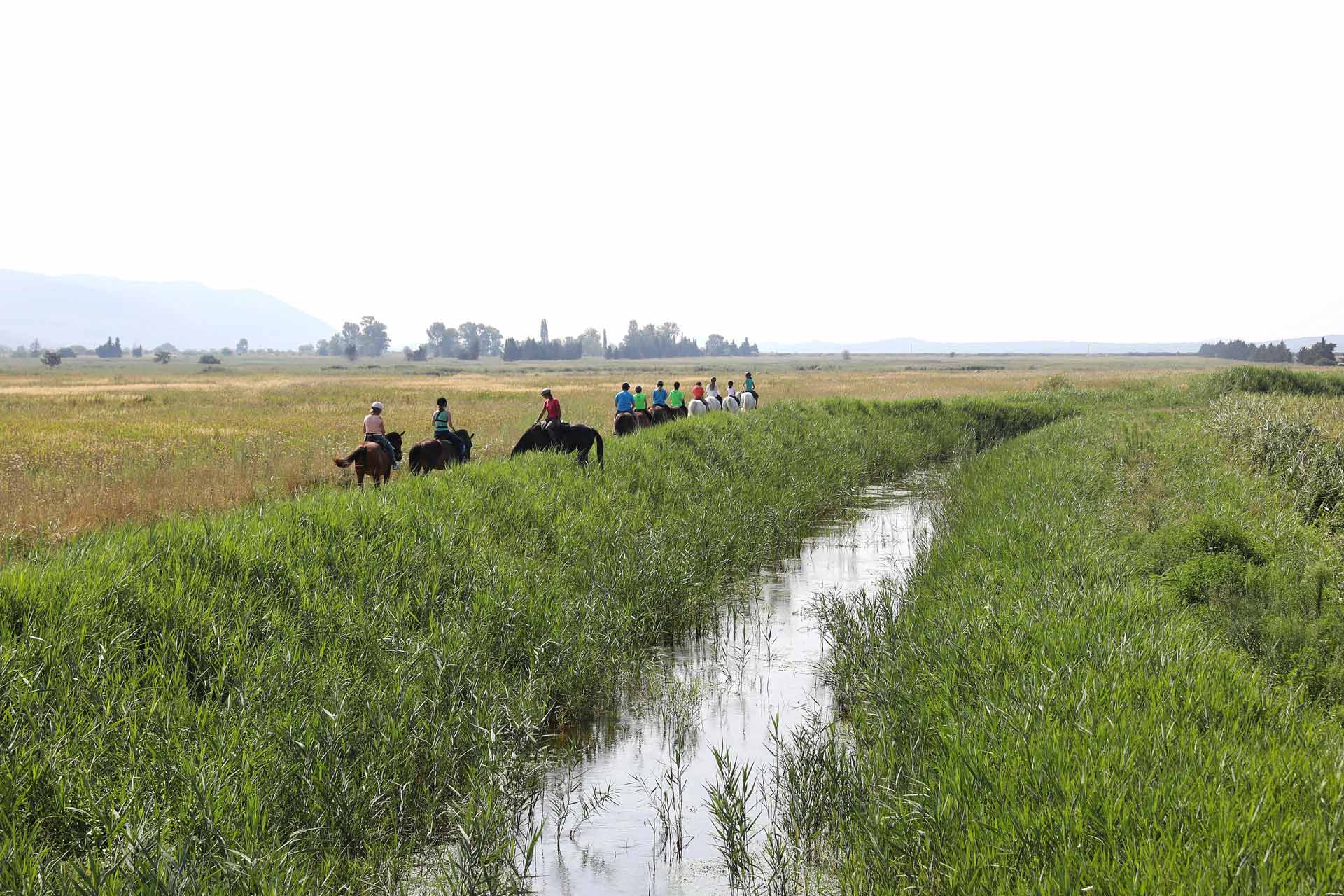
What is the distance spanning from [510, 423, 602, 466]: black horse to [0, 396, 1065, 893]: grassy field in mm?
3799

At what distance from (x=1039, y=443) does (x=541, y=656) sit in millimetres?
21135

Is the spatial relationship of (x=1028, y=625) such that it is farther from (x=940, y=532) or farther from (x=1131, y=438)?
(x=1131, y=438)

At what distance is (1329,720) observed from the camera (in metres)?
6.58

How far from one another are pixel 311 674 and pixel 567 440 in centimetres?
1098

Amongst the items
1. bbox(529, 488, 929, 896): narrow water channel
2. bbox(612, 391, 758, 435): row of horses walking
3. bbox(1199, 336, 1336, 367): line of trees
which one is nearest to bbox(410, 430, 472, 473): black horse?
bbox(612, 391, 758, 435): row of horses walking

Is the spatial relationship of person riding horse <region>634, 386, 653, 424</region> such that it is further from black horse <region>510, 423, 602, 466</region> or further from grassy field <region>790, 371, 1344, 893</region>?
grassy field <region>790, 371, 1344, 893</region>

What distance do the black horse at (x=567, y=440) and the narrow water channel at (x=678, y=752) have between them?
220 inches

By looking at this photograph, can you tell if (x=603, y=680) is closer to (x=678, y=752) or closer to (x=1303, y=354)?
(x=678, y=752)

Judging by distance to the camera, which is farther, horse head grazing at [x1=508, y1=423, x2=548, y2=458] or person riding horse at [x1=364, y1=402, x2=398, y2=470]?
horse head grazing at [x1=508, y1=423, x2=548, y2=458]

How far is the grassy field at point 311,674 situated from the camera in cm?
500

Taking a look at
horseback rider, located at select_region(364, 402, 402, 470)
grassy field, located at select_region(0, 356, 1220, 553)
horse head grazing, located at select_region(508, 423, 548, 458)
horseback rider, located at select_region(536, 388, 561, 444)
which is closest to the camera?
grassy field, located at select_region(0, 356, 1220, 553)

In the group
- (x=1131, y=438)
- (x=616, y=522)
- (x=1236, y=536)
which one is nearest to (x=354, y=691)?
(x=616, y=522)

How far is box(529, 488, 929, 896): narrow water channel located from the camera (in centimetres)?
600

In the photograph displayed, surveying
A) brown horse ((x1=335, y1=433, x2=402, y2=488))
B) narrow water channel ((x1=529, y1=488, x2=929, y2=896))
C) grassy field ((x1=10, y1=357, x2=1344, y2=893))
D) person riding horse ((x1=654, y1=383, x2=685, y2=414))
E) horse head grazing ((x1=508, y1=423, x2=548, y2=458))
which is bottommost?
narrow water channel ((x1=529, y1=488, x2=929, y2=896))
